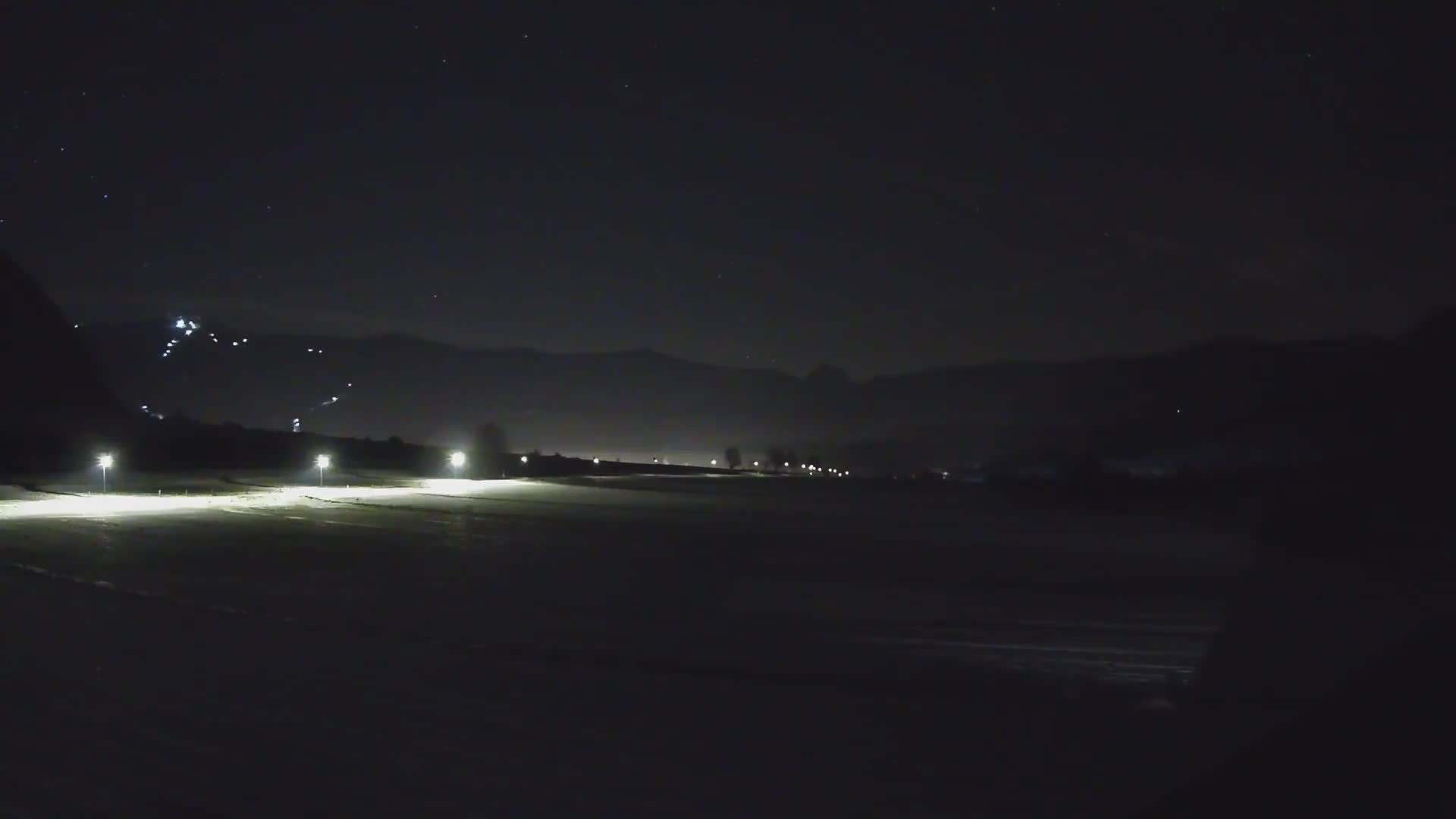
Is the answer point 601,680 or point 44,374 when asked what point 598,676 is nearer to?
point 601,680

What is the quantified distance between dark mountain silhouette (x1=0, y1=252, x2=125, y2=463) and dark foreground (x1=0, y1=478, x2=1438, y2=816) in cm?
4511

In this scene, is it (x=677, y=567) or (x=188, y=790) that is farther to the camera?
(x=677, y=567)

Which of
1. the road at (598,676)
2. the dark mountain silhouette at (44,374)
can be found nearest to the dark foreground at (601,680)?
the road at (598,676)

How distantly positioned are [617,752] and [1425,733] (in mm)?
4486

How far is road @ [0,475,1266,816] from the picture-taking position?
20.1 feet

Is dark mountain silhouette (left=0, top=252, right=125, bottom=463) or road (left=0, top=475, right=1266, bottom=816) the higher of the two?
dark mountain silhouette (left=0, top=252, right=125, bottom=463)

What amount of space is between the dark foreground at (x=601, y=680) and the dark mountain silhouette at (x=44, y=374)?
4511 cm

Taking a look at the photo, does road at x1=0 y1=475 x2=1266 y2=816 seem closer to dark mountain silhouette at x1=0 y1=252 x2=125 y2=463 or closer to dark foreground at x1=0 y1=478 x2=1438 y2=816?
dark foreground at x1=0 y1=478 x2=1438 y2=816

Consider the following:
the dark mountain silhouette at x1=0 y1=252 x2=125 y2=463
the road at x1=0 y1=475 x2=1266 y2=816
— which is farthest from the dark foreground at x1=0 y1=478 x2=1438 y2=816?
the dark mountain silhouette at x1=0 y1=252 x2=125 y2=463

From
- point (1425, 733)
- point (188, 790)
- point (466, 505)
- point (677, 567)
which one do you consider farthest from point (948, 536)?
point (188, 790)

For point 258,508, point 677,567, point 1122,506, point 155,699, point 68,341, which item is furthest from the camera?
point 68,341

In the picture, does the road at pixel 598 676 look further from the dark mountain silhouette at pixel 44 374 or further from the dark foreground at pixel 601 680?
the dark mountain silhouette at pixel 44 374

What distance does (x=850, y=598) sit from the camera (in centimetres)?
1288

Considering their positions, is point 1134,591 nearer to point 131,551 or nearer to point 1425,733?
point 1425,733
